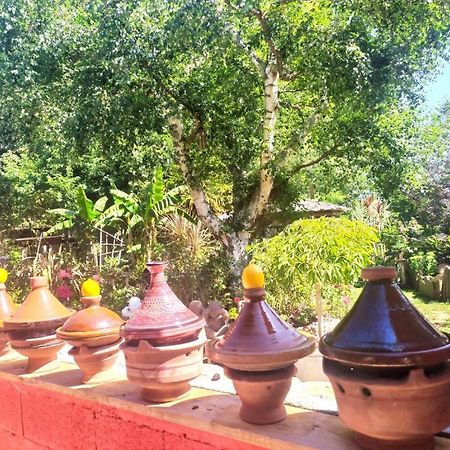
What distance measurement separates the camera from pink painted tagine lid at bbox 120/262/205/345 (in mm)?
1197

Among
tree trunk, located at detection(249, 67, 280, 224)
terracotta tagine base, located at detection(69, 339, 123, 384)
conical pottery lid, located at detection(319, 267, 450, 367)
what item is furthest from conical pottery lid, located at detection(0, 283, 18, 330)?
tree trunk, located at detection(249, 67, 280, 224)

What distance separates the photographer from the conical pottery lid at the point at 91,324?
136 cm

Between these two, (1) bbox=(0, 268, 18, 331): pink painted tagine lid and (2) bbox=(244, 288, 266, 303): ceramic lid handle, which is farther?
(1) bbox=(0, 268, 18, 331): pink painted tagine lid

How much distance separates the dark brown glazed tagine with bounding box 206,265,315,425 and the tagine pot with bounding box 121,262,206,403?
5.6 inches

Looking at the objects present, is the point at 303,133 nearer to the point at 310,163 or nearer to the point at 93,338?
the point at 310,163

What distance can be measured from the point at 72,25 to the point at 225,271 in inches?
172

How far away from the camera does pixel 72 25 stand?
741cm

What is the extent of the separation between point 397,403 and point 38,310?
1.12 meters

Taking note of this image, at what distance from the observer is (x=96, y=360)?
1416mm

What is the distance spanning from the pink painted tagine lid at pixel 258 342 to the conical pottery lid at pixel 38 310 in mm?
649

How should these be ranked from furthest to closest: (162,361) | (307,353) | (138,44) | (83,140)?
(83,140) → (138,44) → (162,361) → (307,353)

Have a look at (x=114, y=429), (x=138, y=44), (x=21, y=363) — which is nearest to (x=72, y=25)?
(x=138, y=44)

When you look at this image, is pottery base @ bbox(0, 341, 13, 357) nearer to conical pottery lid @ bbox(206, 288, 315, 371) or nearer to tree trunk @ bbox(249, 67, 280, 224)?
conical pottery lid @ bbox(206, 288, 315, 371)

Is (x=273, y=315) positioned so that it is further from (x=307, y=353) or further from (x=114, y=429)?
(x=114, y=429)
